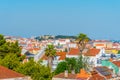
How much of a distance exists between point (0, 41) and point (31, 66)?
11281 mm

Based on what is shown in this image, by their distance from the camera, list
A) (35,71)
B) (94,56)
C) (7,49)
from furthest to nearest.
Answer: (94,56), (7,49), (35,71)

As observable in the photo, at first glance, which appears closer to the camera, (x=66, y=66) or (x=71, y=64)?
(x=66, y=66)

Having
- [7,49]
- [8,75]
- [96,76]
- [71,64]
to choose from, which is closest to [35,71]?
[8,75]

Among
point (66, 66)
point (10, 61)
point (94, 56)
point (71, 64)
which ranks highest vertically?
point (10, 61)

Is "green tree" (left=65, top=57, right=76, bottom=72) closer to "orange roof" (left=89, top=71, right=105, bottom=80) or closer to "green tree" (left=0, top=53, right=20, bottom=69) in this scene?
"orange roof" (left=89, top=71, right=105, bottom=80)

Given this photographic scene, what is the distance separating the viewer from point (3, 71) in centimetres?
4225

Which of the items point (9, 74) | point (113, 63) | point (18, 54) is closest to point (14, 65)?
point (18, 54)

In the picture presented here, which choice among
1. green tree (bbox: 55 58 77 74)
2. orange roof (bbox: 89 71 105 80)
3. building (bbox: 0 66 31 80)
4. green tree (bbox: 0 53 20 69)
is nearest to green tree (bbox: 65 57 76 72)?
green tree (bbox: 55 58 77 74)

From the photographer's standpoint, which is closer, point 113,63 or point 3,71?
point 3,71

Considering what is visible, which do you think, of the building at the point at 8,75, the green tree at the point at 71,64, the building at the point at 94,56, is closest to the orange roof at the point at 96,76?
the building at the point at 8,75

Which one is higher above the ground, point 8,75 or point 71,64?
point 8,75

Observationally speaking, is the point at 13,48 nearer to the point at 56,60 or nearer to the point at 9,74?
the point at 9,74

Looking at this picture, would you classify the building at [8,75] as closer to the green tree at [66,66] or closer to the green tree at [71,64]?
the green tree at [66,66]

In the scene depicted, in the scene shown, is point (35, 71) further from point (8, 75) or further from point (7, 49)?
point (7, 49)
